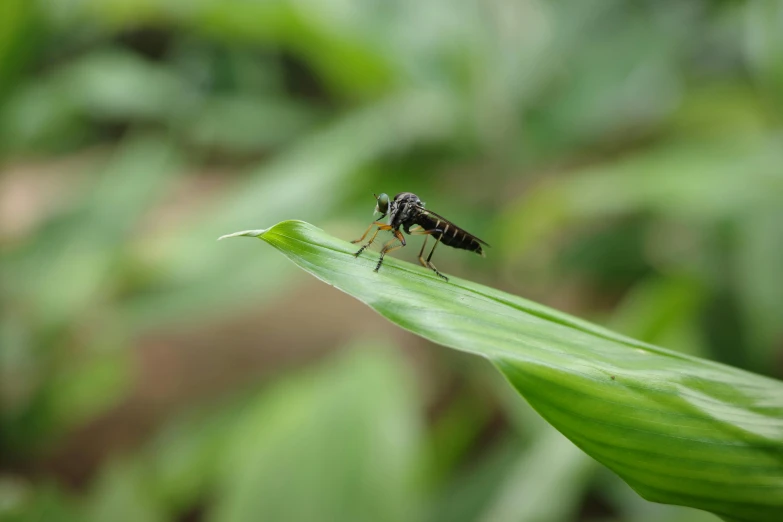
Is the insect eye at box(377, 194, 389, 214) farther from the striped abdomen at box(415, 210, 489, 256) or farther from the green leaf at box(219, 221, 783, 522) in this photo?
the green leaf at box(219, 221, 783, 522)

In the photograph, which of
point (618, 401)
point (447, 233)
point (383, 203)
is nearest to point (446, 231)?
point (447, 233)

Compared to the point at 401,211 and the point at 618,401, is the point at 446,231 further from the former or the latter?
the point at 618,401

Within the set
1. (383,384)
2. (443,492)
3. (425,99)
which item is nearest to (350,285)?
(383,384)

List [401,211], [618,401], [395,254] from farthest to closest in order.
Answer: [395,254] → [401,211] → [618,401]

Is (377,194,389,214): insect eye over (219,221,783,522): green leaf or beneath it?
over

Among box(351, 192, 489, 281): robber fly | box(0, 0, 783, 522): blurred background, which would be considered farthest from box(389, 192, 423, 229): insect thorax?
box(0, 0, 783, 522): blurred background

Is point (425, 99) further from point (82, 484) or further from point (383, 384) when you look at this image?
point (82, 484)
